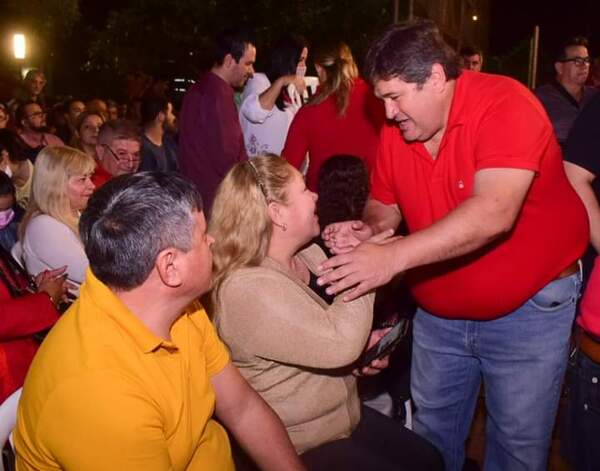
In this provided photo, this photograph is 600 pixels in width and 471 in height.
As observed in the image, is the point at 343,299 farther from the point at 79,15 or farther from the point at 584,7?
the point at 584,7

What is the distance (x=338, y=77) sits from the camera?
450 centimetres

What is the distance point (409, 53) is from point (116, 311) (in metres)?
1.20

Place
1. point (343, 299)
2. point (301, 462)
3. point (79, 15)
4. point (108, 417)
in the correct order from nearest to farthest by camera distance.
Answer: point (108, 417) → point (301, 462) → point (343, 299) → point (79, 15)

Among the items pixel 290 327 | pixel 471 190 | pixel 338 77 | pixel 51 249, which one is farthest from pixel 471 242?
pixel 338 77

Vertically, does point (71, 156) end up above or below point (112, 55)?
above

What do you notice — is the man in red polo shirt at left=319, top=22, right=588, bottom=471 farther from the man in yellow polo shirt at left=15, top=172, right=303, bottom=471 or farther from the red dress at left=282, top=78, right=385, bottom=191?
the red dress at left=282, top=78, right=385, bottom=191

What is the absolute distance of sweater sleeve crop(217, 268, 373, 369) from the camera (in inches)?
88.8

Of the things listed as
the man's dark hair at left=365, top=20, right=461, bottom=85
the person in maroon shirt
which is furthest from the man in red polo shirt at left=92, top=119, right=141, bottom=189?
the man's dark hair at left=365, top=20, right=461, bottom=85

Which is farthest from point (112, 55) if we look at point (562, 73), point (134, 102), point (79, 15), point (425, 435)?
point (425, 435)

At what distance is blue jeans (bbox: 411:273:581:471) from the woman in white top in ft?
9.50

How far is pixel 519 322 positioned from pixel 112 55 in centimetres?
1899

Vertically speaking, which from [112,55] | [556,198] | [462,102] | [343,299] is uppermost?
[462,102]

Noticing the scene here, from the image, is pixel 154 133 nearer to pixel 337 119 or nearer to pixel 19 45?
pixel 337 119

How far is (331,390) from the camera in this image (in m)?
2.45
